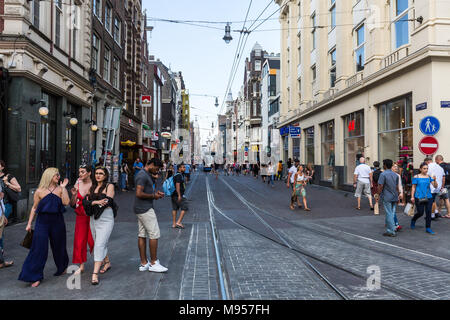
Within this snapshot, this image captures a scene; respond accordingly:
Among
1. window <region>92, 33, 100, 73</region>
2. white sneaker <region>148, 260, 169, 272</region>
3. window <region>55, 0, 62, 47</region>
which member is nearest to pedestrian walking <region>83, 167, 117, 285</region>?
white sneaker <region>148, 260, 169, 272</region>

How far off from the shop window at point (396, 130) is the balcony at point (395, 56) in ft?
5.42

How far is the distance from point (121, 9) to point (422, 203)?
75.1 feet

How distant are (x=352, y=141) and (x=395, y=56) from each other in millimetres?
5880

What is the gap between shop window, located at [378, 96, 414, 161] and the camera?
13578 millimetres

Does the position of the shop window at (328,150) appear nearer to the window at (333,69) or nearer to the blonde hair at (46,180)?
the window at (333,69)

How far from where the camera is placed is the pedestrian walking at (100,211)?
4516mm

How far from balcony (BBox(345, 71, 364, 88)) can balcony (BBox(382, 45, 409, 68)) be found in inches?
80.5

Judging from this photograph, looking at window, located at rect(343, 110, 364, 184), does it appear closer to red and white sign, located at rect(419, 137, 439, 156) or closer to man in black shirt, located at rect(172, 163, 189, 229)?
red and white sign, located at rect(419, 137, 439, 156)

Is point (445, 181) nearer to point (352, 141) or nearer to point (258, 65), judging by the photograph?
point (352, 141)

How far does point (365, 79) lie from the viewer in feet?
54.2

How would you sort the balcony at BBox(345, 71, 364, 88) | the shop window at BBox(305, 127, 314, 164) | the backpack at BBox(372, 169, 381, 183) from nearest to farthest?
the backpack at BBox(372, 169, 381, 183) < the balcony at BBox(345, 71, 364, 88) < the shop window at BBox(305, 127, 314, 164)

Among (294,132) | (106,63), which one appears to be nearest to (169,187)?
(106,63)

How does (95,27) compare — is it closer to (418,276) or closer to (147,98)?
(147,98)

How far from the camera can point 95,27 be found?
17.9 meters
